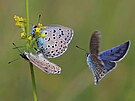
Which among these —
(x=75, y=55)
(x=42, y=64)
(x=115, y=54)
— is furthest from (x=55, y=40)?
(x=75, y=55)

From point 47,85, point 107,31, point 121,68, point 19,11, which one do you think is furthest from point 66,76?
point 19,11

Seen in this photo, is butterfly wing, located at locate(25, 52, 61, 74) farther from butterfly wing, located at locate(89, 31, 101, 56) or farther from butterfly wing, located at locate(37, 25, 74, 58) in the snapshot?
butterfly wing, located at locate(89, 31, 101, 56)

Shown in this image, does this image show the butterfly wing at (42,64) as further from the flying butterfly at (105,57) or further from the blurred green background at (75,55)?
the blurred green background at (75,55)

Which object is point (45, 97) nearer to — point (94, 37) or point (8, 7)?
point (8, 7)

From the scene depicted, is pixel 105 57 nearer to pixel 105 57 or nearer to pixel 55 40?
pixel 105 57

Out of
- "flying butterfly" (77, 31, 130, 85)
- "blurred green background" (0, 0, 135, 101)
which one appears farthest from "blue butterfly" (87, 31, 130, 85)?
"blurred green background" (0, 0, 135, 101)
